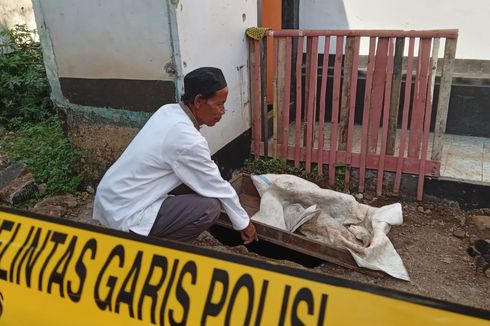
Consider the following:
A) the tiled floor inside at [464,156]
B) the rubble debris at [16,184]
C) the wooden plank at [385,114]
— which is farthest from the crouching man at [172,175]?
the tiled floor inside at [464,156]

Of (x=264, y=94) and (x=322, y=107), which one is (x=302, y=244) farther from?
(x=264, y=94)

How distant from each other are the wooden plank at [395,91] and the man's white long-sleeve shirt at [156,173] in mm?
2042

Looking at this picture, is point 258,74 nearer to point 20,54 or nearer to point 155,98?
point 155,98

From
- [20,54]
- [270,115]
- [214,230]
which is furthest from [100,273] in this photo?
[20,54]

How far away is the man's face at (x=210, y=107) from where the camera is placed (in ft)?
7.68

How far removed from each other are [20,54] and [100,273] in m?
5.86

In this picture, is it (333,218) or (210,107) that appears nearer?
(210,107)

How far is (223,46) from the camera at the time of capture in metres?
3.86

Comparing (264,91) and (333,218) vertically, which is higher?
(264,91)

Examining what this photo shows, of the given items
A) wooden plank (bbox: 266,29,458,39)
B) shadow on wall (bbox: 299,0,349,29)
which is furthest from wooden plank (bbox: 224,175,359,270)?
shadow on wall (bbox: 299,0,349,29)

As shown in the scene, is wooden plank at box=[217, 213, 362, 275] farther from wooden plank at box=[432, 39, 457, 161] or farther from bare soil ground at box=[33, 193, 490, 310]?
wooden plank at box=[432, 39, 457, 161]

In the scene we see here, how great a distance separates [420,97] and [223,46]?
1.82 metres

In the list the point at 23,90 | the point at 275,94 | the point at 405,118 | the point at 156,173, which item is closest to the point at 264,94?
the point at 275,94

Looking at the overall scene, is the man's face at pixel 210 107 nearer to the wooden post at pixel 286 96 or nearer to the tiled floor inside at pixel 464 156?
the wooden post at pixel 286 96
